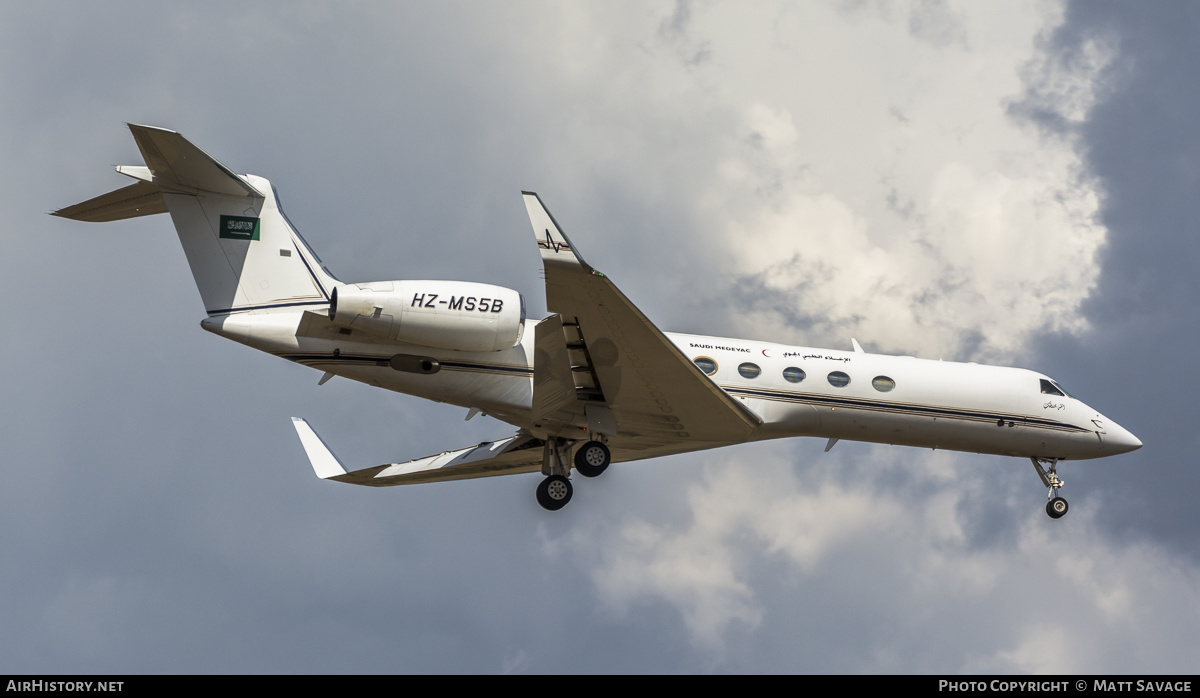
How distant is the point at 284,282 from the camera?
17.9 meters

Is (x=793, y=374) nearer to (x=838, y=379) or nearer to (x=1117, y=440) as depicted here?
(x=838, y=379)

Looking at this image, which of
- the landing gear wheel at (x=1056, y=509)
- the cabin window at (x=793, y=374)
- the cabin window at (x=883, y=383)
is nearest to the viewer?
the cabin window at (x=793, y=374)

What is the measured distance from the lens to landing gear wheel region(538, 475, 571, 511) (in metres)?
19.2

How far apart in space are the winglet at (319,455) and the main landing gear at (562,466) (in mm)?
5209

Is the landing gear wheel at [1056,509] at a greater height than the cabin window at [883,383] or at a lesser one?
lesser

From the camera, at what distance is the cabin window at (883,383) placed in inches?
776

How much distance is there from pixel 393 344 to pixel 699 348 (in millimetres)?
5446

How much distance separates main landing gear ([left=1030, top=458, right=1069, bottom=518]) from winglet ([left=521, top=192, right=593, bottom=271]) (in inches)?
471

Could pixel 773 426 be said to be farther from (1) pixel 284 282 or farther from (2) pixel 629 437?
(1) pixel 284 282

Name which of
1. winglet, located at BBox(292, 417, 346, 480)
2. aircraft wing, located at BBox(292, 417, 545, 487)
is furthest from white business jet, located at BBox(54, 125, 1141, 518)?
winglet, located at BBox(292, 417, 346, 480)

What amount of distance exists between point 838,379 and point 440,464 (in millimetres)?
8700

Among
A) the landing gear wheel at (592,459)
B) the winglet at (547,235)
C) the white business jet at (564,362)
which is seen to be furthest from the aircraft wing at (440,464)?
the winglet at (547,235)

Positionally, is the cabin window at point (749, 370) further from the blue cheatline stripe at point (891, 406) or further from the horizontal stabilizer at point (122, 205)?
the horizontal stabilizer at point (122, 205)
